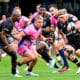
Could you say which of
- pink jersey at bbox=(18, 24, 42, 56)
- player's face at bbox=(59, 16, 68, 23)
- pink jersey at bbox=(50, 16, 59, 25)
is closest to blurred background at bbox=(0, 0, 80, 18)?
pink jersey at bbox=(50, 16, 59, 25)

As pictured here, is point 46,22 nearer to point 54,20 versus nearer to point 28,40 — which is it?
point 54,20

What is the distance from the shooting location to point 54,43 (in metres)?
18.9

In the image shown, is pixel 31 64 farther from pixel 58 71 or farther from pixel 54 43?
pixel 54 43

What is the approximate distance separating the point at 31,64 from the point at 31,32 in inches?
34.9

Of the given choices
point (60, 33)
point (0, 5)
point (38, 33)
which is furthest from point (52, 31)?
point (0, 5)

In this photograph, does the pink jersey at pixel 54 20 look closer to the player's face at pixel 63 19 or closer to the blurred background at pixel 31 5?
the player's face at pixel 63 19

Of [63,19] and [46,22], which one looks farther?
[46,22]

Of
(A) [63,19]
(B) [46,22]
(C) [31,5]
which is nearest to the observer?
(A) [63,19]

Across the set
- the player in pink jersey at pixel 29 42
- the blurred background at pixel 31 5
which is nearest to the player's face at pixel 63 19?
the player in pink jersey at pixel 29 42

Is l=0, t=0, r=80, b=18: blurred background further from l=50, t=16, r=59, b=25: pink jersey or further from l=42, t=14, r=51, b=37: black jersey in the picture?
l=50, t=16, r=59, b=25: pink jersey

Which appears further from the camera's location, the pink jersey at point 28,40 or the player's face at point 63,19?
the player's face at point 63,19

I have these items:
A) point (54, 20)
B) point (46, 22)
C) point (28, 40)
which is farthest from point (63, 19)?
point (28, 40)

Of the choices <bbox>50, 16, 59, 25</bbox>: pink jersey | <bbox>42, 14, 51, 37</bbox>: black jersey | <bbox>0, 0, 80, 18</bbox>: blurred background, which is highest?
<bbox>50, 16, 59, 25</bbox>: pink jersey

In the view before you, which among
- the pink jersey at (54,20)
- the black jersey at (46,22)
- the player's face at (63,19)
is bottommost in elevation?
the black jersey at (46,22)
